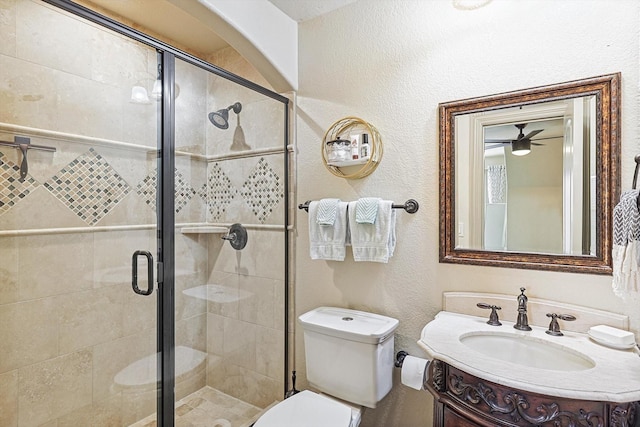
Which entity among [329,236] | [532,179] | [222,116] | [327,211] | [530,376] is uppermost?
[222,116]

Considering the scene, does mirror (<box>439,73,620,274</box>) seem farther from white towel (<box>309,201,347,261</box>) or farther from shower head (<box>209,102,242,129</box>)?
shower head (<box>209,102,242,129</box>)

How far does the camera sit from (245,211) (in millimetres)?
1896

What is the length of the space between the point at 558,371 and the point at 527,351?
12.3 inches

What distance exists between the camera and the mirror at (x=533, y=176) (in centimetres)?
127

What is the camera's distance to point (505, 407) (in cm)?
96

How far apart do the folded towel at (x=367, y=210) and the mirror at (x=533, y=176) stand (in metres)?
0.32

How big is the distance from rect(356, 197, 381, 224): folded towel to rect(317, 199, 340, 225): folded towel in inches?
5.3

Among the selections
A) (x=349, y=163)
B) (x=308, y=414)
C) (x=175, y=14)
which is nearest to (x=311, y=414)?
(x=308, y=414)

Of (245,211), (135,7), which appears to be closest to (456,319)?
(245,211)

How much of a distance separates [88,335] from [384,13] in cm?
223

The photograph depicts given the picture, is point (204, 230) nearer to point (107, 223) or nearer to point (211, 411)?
point (107, 223)

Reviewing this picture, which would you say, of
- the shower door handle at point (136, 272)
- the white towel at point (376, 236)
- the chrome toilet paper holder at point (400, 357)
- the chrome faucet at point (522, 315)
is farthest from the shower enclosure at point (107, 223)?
the chrome faucet at point (522, 315)

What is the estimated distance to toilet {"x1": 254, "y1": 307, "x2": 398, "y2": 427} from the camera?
1.41 m

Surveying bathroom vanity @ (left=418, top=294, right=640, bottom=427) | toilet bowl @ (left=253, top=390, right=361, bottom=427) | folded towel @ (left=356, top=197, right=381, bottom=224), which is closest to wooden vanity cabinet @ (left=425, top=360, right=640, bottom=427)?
bathroom vanity @ (left=418, top=294, right=640, bottom=427)
